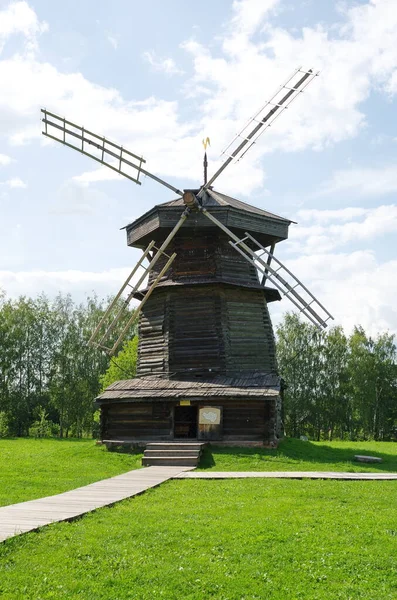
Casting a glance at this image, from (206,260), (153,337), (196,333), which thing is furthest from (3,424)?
(206,260)

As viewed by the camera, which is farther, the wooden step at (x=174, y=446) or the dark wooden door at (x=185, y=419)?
the dark wooden door at (x=185, y=419)

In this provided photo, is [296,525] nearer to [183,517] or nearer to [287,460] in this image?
[183,517]

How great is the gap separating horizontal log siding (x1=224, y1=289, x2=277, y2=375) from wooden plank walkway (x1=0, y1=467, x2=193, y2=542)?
7.50 metres

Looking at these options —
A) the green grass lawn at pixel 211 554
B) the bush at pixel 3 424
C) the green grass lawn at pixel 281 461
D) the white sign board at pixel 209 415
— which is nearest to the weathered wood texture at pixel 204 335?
the white sign board at pixel 209 415

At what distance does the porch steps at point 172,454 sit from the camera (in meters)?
17.2

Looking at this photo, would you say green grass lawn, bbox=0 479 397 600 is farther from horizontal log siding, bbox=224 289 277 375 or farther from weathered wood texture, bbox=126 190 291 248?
weathered wood texture, bbox=126 190 291 248

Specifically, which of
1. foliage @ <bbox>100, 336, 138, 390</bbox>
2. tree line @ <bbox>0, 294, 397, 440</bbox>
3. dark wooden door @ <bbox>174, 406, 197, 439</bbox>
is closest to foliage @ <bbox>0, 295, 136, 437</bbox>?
tree line @ <bbox>0, 294, 397, 440</bbox>

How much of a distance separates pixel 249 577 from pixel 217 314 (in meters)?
15.4

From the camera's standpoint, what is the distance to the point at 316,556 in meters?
6.91

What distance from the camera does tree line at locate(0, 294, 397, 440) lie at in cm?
4394

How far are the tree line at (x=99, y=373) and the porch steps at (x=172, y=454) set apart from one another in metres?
25.4

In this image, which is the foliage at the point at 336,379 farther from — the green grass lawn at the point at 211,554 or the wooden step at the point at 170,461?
the green grass lawn at the point at 211,554

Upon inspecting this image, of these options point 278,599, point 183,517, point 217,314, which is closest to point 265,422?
point 217,314

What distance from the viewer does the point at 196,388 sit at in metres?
20.0
